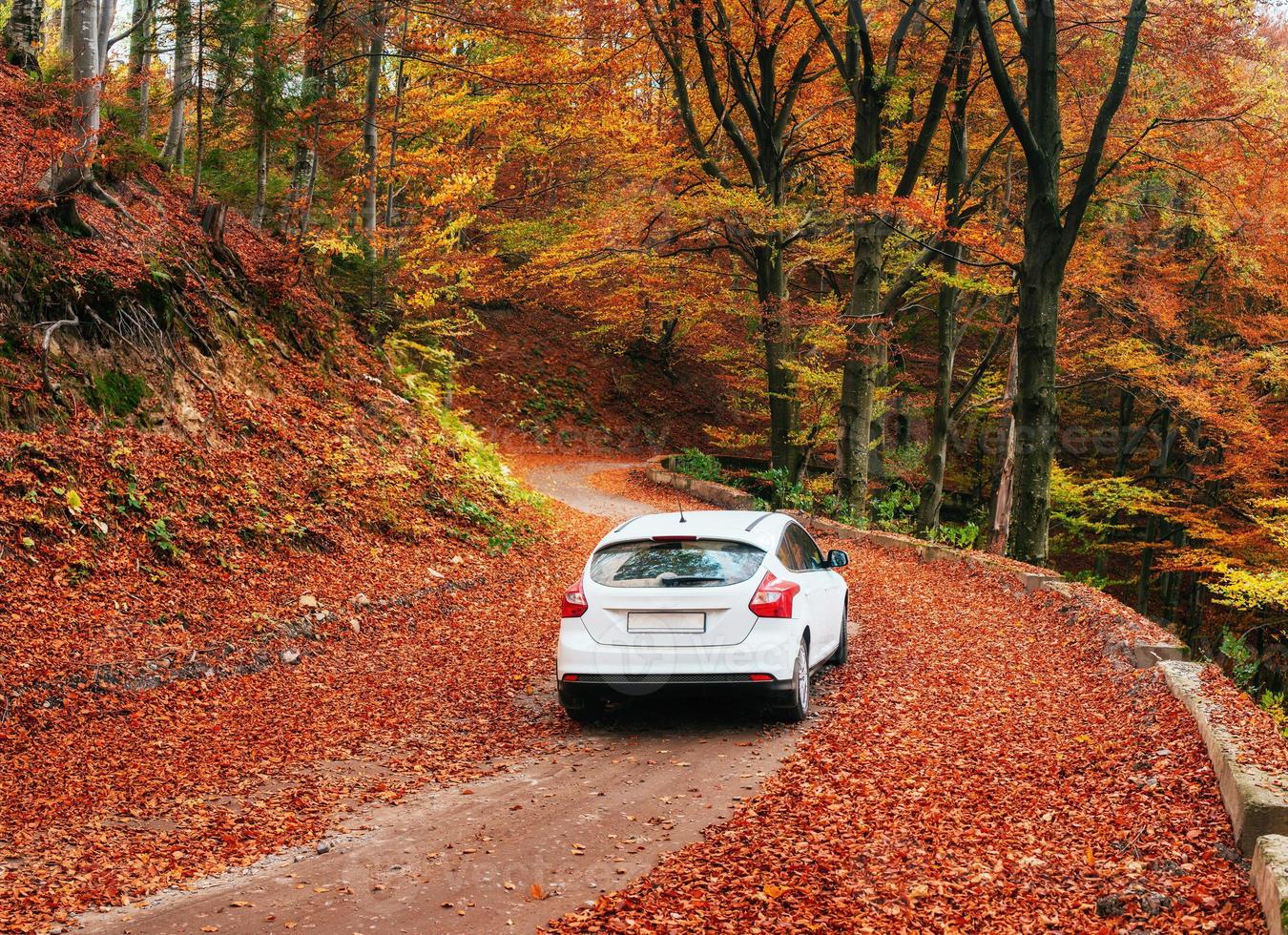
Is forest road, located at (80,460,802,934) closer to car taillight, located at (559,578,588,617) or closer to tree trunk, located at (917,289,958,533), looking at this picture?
car taillight, located at (559,578,588,617)

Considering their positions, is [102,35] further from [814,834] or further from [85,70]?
[814,834]

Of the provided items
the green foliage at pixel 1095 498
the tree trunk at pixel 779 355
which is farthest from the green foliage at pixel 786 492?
the green foliage at pixel 1095 498

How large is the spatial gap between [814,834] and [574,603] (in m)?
2.77

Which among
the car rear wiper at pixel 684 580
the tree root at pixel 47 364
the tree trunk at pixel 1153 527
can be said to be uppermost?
the tree root at pixel 47 364

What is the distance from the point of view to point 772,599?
7.34 m

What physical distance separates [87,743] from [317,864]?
2.45 metres

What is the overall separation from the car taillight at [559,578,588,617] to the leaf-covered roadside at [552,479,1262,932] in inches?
73.9

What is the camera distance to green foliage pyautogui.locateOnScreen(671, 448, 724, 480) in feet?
94.0

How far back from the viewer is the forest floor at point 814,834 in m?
4.38

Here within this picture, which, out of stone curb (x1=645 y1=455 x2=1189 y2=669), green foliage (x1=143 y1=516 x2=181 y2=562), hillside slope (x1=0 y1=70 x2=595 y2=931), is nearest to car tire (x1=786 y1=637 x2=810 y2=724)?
hillside slope (x1=0 y1=70 x2=595 y2=931)

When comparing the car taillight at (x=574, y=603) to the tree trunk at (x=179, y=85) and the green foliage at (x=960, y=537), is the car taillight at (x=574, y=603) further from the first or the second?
the green foliage at (x=960, y=537)

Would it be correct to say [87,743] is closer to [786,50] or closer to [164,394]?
[164,394]

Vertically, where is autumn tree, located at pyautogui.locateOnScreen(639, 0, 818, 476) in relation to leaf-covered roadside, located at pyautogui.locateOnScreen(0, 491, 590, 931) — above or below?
above

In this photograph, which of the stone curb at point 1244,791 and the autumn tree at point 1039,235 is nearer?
the stone curb at point 1244,791
